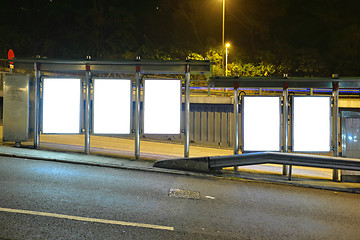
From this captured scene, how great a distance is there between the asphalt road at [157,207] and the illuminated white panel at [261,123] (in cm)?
168

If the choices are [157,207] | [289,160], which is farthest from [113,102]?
[289,160]

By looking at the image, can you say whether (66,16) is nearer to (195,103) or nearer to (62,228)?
(195,103)

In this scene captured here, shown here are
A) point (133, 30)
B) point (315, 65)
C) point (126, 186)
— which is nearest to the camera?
point (126, 186)

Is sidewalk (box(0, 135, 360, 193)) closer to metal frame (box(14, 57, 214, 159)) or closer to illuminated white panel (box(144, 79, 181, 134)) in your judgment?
metal frame (box(14, 57, 214, 159))

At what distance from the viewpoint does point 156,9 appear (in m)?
40.9

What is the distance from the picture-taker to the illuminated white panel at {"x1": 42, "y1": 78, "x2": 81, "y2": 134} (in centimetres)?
984

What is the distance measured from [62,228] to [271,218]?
3.30 m

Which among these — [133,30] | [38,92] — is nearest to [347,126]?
[38,92]

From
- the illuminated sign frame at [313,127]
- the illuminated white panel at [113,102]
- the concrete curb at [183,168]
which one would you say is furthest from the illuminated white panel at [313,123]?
the illuminated white panel at [113,102]

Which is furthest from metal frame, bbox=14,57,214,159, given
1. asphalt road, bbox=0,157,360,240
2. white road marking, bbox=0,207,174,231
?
white road marking, bbox=0,207,174,231

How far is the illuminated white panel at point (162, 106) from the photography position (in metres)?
9.52

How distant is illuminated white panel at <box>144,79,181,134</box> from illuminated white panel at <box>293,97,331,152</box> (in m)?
3.47

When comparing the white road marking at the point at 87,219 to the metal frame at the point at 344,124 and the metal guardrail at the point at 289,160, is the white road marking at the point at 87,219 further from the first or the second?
the metal frame at the point at 344,124

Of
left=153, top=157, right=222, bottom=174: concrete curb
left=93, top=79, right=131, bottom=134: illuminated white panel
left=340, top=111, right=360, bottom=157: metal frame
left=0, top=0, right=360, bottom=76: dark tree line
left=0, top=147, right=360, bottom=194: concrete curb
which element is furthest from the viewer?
left=0, top=0, right=360, bottom=76: dark tree line
